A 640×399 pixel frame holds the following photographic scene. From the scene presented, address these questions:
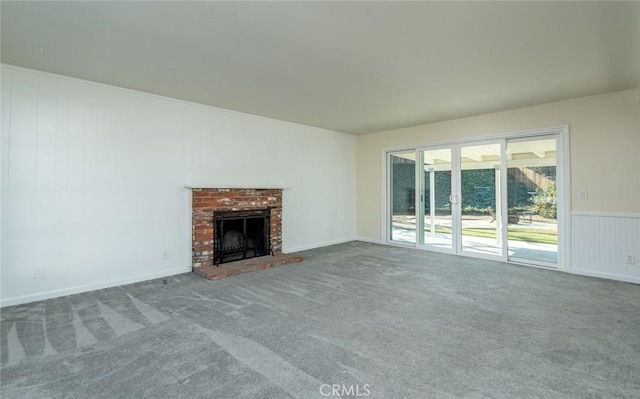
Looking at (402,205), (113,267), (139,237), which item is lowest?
(113,267)

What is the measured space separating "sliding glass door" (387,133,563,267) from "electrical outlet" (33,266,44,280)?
585 cm

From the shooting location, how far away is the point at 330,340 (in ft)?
7.88

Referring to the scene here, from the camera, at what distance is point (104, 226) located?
3.72 metres

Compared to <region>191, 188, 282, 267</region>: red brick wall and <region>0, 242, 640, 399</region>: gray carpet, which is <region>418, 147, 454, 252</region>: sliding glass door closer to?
<region>0, 242, 640, 399</region>: gray carpet

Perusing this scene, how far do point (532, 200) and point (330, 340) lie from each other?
170 inches

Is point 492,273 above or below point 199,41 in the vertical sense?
below

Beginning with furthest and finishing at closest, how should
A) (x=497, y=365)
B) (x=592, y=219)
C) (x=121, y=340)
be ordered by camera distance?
1. (x=592, y=219)
2. (x=121, y=340)
3. (x=497, y=365)

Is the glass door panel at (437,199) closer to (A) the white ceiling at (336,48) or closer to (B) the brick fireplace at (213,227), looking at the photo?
(A) the white ceiling at (336,48)

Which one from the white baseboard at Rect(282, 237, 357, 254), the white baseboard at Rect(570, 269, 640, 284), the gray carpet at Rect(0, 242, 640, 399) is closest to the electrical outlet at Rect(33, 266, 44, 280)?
the gray carpet at Rect(0, 242, 640, 399)

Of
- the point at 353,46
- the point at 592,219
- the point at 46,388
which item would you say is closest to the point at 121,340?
the point at 46,388

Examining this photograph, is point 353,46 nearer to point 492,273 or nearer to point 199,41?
point 199,41

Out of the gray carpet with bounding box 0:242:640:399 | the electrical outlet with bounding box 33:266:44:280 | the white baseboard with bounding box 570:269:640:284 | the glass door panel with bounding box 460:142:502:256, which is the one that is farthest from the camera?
the glass door panel with bounding box 460:142:502:256

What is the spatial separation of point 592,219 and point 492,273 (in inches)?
63.4

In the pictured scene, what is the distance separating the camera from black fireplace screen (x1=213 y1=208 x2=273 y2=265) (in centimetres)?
465
